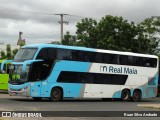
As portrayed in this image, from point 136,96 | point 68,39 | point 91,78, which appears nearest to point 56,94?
point 91,78

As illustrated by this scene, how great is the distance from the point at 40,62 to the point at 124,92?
793 cm

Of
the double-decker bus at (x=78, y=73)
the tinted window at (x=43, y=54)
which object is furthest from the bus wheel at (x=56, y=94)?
the tinted window at (x=43, y=54)

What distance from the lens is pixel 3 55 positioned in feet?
177

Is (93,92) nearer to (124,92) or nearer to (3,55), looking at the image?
(124,92)

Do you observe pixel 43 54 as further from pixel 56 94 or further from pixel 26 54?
pixel 56 94

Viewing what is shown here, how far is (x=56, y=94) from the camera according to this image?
1126 inches

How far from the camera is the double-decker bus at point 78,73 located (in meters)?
27.6

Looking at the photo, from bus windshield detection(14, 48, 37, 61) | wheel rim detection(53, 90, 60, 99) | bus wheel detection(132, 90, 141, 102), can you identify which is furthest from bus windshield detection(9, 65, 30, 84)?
bus wheel detection(132, 90, 141, 102)

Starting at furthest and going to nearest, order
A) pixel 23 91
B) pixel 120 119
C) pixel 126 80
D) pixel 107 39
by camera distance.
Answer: pixel 107 39
pixel 126 80
pixel 23 91
pixel 120 119

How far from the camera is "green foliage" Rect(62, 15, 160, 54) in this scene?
52.0 m

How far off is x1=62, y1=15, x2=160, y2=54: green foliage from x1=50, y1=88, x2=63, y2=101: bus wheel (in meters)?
22.9

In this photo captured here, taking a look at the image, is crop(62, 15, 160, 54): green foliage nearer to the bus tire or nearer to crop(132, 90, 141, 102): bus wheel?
crop(132, 90, 141, 102): bus wheel

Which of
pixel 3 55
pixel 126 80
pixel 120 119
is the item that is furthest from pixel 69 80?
pixel 3 55

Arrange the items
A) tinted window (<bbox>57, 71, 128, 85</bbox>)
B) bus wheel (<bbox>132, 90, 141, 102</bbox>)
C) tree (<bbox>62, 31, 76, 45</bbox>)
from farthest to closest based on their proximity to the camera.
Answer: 1. tree (<bbox>62, 31, 76, 45</bbox>)
2. bus wheel (<bbox>132, 90, 141, 102</bbox>)
3. tinted window (<bbox>57, 71, 128, 85</bbox>)
